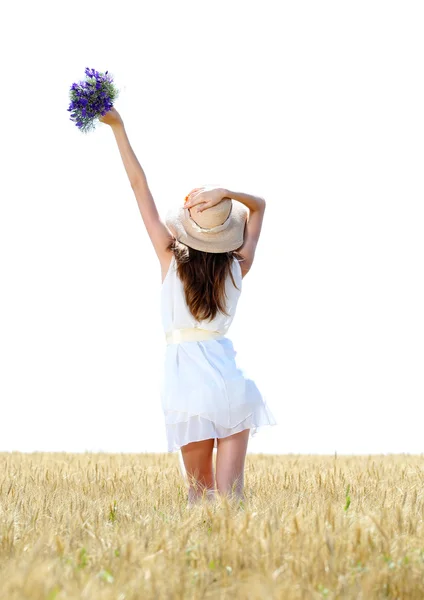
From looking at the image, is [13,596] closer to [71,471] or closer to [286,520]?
[286,520]

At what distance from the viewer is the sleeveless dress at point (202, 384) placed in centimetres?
476

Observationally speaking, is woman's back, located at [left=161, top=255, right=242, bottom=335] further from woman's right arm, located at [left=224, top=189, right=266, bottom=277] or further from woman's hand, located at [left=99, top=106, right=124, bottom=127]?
woman's hand, located at [left=99, top=106, right=124, bottom=127]

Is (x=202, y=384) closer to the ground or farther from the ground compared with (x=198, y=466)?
farther from the ground

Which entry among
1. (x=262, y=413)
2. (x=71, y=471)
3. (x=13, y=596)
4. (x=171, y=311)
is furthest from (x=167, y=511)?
(x=71, y=471)

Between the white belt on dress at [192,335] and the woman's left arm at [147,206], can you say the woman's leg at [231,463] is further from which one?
the woman's left arm at [147,206]

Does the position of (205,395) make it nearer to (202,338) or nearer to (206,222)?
(202,338)

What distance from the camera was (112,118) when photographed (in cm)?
509

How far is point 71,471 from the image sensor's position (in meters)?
7.67

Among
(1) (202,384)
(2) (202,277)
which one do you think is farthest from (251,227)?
(1) (202,384)

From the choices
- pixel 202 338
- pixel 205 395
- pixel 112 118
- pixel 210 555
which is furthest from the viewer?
pixel 112 118

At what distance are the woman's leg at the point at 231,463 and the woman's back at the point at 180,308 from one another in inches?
25.5

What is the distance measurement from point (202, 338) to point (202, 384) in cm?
28

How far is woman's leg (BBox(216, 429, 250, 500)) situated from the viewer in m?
4.80

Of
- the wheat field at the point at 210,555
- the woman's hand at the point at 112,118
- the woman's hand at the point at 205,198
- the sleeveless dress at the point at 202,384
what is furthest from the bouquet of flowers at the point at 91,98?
the wheat field at the point at 210,555
